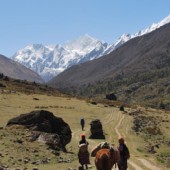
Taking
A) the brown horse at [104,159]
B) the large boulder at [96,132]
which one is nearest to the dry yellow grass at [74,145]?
the large boulder at [96,132]

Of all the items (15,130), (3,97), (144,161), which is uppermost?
(3,97)

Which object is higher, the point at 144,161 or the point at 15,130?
the point at 15,130

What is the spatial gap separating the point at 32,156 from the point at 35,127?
9039 mm

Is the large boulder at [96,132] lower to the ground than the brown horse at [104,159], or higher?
higher

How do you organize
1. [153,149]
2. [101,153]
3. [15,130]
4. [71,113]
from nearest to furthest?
[101,153]
[15,130]
[153,149]
[71,113]

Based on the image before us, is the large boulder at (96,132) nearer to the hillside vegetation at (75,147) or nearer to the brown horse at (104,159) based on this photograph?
the hillside vegetation at (75,147)

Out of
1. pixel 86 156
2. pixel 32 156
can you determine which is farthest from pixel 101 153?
pixel 32 156

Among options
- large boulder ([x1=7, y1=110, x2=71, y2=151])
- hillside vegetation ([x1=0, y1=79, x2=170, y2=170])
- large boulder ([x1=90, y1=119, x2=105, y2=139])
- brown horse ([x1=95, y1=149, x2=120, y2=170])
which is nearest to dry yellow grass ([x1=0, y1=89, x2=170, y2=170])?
hillside vegetation ([x1=0, y1=79, x2=170, y2=170])

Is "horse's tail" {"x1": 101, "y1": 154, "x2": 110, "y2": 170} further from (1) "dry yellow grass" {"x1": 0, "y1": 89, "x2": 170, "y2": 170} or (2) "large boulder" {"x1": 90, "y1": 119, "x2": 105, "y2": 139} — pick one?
(2) "large boulder" {"x1": 90, "y1": 119, "x2": 105, "y2": 139}

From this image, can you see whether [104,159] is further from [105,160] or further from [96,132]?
[96,132]

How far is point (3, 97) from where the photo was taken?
103 metres

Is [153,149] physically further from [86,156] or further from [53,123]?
[86,156]

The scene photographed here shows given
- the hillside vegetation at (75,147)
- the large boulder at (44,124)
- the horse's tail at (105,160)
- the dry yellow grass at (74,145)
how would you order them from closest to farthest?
the horse's tail at (105,160) < the hillside vegetation at (75,147) < the dry yellow grass at (74,145) < the large boulder at (44,124)

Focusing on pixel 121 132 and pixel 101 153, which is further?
pixel 121 132
